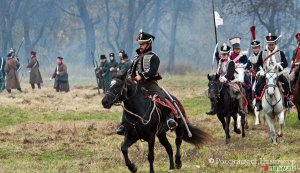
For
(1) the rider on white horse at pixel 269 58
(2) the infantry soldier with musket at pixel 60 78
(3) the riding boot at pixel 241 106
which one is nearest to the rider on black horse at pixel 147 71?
(1) the rider on white horse at pixel 269 58

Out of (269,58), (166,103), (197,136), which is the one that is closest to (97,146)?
(197,136)

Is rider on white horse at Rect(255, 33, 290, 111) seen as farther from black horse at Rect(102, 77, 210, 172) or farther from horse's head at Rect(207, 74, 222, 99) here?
black horse at Rect(102, 77, 210, 172)

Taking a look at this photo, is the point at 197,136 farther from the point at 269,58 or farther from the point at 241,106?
the point at 241,106

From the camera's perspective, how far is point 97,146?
1596 cm

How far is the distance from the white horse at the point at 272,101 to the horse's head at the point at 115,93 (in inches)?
193

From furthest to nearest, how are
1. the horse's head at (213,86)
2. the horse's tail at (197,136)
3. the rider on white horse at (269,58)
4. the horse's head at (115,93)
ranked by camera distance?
the rider on white horse at (269,58)
the horse's head at (213,86)
the horse's tail at (197,136)
the horse's head at (115,93)

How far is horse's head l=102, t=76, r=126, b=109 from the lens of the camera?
35.9ft

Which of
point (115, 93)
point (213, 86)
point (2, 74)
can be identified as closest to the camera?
point (115, 93)

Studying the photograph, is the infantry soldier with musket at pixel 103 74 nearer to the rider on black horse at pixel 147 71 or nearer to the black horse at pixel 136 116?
the rider on black horse at pixel 147 71

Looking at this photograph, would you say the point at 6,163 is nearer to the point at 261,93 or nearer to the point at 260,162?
the point at 260,162

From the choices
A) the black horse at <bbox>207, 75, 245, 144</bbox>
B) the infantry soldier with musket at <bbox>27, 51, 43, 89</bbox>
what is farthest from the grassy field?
the infantry soldier with musket at <bbox>27, 51, 43, 89</bbox>

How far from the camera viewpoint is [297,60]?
748 inches

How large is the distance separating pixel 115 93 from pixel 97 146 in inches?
197

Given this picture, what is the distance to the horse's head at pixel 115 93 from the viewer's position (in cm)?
1095
